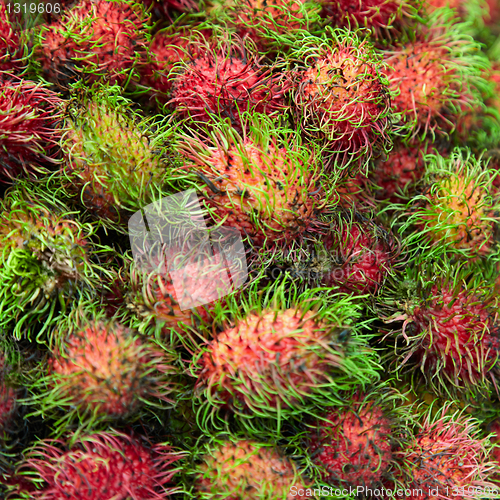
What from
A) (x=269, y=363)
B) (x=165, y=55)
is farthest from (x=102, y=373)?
(x=165, y=55)

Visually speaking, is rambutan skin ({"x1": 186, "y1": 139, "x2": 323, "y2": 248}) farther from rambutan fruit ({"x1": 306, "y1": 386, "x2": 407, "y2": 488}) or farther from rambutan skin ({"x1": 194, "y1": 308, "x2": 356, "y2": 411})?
rambutan fruit ({"x1": 306, "y1": 386, "x2": 407, "y2": 488})

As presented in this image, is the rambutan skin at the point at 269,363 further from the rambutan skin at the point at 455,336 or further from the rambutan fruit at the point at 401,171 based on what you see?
the rambutan fruit at the point at 401,171

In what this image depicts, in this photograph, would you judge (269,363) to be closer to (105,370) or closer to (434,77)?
(105,370)

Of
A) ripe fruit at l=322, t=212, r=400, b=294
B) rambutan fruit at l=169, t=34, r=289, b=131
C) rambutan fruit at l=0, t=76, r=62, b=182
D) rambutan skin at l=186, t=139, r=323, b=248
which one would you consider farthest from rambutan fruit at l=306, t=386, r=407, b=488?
rambutan fruit at l=0, t=76, r=62, b=182

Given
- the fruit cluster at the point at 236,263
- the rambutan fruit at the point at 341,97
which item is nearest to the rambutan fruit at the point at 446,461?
the fruit cluster at the point at 236,263

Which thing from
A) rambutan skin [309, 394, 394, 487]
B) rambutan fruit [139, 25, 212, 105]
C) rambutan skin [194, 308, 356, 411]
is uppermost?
rambutan fruit [139, 25, 212, 105]

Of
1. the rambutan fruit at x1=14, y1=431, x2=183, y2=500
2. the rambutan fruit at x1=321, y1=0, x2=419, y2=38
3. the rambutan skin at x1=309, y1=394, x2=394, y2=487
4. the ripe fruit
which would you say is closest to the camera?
the rambutan fruit at x1=14, y1=431, x2=183, y2=500
